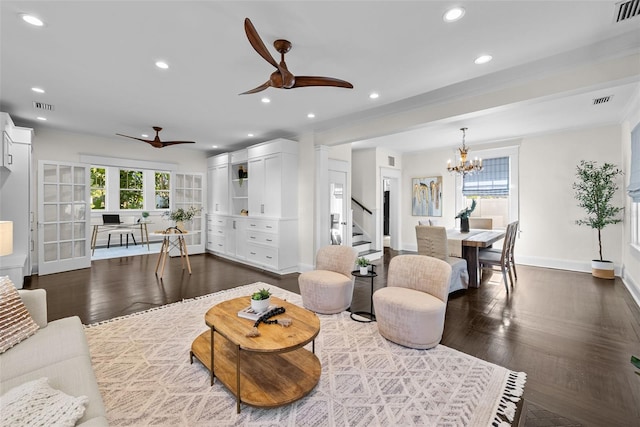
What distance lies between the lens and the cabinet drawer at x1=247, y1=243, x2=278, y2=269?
5.56 m

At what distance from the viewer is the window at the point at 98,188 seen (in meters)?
8.73

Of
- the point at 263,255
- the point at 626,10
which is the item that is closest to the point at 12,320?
the point at 263,255

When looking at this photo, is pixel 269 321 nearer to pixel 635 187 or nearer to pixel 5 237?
pixel 5 237

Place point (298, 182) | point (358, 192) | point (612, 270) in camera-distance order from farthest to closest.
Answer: point (358, 192), point (298, 182), point (612, 270)

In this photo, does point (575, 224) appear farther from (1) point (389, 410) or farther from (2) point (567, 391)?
(1) point (389, 410)

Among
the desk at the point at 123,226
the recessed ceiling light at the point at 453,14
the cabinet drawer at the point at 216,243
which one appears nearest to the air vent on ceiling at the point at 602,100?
the recessed ceiling light at the point at 453,14

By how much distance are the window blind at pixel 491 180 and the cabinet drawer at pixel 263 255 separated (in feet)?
16.5

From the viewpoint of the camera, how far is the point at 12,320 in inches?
73.0

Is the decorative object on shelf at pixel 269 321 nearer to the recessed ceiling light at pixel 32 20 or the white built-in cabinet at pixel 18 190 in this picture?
the recessed ceiling light at pixel 32 20

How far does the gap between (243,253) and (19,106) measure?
429 centimetres

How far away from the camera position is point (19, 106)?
167 inches

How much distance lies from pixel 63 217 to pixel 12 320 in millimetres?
4927

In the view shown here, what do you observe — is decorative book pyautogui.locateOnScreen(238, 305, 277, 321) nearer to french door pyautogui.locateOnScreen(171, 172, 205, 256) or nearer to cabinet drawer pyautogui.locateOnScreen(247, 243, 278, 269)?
cabinet drawer pyautogui.locateOnScreen(247, 243, 278, 269)

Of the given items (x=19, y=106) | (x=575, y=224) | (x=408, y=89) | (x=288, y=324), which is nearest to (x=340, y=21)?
(x=408, y=89)
